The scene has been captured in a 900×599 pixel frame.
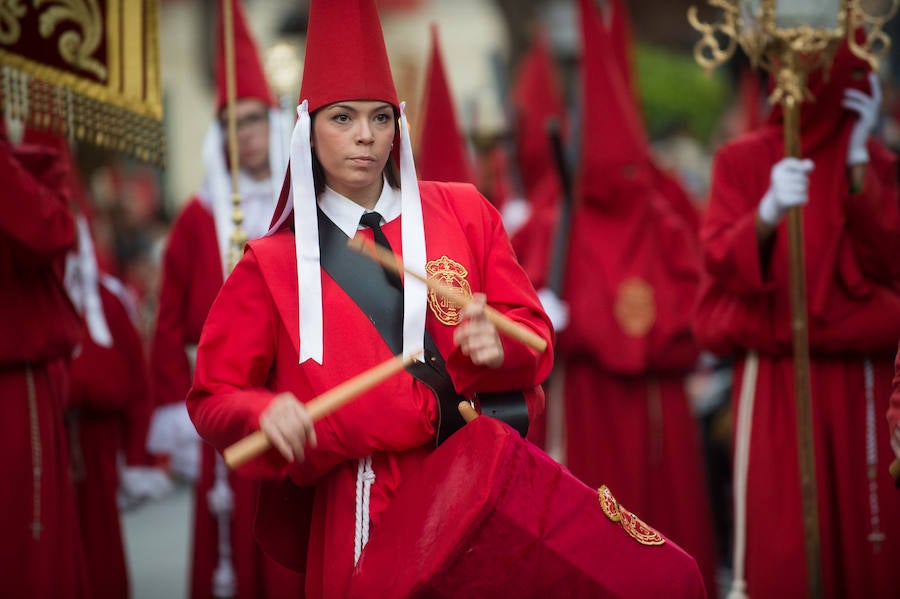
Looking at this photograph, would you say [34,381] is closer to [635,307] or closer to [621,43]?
[635,307]

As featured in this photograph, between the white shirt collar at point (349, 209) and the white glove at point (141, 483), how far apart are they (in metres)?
3.55

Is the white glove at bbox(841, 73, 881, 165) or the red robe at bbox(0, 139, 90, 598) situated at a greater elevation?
the white glove at bbox(841, 73, 881, 165)

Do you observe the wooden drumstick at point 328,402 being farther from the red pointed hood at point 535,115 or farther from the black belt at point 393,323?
the red pointed hood at point 535,115

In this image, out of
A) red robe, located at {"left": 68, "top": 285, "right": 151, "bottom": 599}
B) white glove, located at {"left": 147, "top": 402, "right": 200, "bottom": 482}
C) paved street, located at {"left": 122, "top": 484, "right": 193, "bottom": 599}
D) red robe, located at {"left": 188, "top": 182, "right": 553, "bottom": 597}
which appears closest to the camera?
red robe, located at {"left": 188, "top": 182, "right": 553, "bottom": 597}

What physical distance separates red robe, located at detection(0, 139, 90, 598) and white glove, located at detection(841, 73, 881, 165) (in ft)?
9.50

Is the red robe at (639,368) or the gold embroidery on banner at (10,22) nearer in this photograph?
the gold embroidery on banner at (10,22)

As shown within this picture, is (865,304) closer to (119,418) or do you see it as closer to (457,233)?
(457,233)

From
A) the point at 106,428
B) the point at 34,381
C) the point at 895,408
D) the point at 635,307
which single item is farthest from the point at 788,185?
the point at 106,428

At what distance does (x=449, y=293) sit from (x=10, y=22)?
2.29 m

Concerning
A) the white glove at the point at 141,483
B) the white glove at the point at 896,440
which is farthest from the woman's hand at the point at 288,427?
the white glove at the point at 141,483

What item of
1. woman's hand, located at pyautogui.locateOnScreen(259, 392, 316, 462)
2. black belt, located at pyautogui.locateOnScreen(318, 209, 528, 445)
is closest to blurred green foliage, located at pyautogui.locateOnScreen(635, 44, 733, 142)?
black belt, located at pyautogui.locateOnScreen(318, 209, 528, 445)

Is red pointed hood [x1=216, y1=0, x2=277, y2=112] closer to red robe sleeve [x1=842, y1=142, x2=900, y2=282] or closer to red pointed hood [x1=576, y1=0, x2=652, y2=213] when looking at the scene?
red pointed hood [x1=576, y1=0, x2=652, y2=213]

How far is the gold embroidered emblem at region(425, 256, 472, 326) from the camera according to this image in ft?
10.3

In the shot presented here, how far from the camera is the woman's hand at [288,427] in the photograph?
2.79 meters
